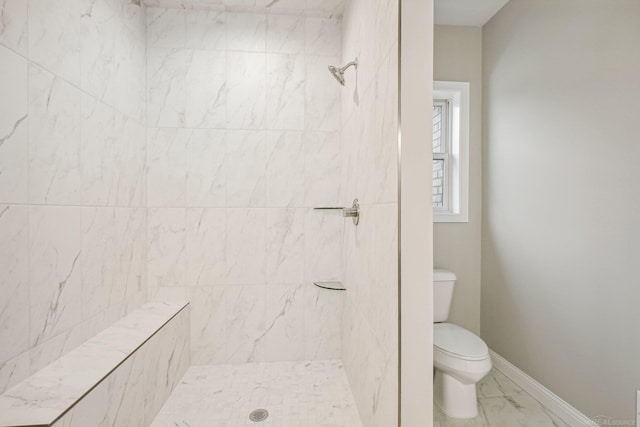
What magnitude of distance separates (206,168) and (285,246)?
75 centimetres

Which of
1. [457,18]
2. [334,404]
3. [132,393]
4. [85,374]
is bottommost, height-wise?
[334,404]

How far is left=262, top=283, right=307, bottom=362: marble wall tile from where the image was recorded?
2100mm

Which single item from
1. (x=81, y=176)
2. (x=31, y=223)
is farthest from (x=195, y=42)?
(x=31, y=223)

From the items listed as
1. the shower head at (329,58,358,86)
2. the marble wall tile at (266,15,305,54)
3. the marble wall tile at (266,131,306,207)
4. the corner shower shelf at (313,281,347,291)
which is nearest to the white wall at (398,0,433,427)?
the shower head at (329,58,358,86)

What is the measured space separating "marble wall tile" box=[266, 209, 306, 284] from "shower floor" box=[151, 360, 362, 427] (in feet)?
1.96

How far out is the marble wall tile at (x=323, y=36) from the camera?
2100 mm

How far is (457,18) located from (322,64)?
4.01 feet

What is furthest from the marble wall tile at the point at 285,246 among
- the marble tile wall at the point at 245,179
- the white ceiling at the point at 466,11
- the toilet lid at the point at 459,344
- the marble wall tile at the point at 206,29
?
the white ceiling at the point at 466,11

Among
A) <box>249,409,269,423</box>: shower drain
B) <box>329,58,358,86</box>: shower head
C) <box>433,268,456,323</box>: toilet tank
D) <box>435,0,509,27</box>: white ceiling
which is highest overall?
<box>435,0,509,27</box>: white ceiling

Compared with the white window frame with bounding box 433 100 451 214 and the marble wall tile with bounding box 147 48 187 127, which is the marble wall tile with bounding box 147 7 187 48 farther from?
the white window frame with bounding box 433 100 451 214

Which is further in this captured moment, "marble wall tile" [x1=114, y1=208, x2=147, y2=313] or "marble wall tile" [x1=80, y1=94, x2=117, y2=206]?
"marble wall tile" [x1=114, y1=208, x2=147, y2=313]

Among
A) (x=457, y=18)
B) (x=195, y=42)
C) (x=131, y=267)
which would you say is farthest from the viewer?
(x=457, y=18)

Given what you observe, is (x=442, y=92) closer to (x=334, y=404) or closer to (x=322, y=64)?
(x=322, y=64)

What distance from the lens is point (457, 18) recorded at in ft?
7.88
